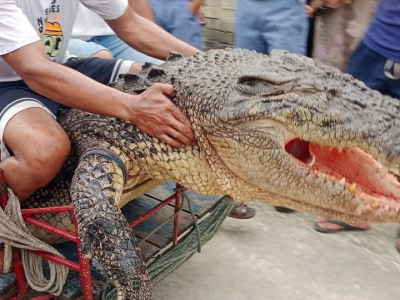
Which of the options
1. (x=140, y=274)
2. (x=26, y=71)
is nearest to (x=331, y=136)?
(x=140, y=274)

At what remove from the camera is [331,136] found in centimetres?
139

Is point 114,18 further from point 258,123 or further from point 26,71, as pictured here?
point 258,123

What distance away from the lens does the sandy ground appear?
242 cm

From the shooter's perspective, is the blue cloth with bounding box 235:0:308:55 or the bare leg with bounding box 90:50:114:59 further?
the blue cloth with bounding box 235:0:308:55

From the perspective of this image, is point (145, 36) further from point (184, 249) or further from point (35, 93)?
point (184, 249)

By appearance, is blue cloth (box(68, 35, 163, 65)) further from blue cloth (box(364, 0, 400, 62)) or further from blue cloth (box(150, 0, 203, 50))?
blue cloth (box(364, 0, 400, 62))

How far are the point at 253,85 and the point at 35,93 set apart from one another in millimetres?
902

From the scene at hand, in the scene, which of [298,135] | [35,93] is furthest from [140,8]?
[298,135]

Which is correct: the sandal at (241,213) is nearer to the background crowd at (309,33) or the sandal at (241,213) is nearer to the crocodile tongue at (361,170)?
the background crowd at (309,33)

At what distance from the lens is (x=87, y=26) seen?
3084 millimetres

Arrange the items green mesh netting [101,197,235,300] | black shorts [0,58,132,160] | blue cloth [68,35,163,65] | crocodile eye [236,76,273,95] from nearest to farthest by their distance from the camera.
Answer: crocodile eye [236,76,273,95]
black shorts [0,58,132,160]
green mesh netting [101,197,235,300]
blue cloth [68,35,163,65]

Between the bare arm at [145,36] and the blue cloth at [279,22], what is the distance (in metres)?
0.77

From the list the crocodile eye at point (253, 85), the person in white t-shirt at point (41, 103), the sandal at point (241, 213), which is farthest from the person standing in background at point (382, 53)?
the person in white t-shirt at point (41, 103)

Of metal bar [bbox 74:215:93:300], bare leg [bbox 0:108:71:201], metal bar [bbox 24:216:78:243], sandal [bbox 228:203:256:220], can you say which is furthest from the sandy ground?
bare leg [bbox 0:108:71:201]
